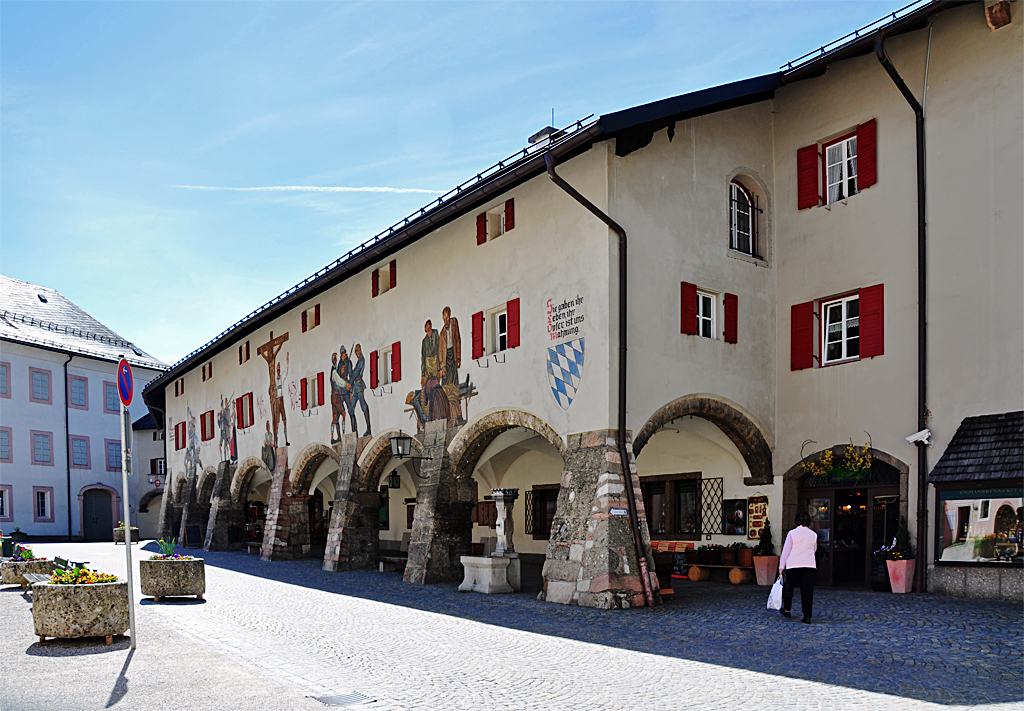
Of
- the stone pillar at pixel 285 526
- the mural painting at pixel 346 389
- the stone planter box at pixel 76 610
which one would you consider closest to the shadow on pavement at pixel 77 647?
the stone planter box at pixel 76 610

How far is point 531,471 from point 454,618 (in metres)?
10.3

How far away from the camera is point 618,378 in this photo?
557 inches

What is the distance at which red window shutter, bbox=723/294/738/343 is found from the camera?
52.1ft

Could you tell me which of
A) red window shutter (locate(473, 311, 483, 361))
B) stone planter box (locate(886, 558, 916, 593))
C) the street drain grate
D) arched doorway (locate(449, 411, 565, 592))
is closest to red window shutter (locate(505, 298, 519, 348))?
red window shutter (locate(473, 311, 483, 361))

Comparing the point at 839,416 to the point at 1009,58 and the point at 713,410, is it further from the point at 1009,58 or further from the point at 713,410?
the point at 1009,58

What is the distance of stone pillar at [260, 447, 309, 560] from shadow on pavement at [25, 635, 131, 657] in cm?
1581

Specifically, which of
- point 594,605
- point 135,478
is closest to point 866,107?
point 594,605

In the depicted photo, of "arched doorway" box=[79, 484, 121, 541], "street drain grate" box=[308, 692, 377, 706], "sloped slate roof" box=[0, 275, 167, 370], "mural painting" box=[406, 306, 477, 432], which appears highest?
"sloped slate roof" box=[0, 275, 167, 370]

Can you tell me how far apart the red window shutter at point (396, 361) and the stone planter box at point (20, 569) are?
7761mm

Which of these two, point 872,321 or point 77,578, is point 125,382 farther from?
point 872,321

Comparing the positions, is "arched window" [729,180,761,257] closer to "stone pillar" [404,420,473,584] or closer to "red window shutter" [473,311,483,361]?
"red window shutter" [473,311,483,361]

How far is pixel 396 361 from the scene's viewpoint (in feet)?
67.7

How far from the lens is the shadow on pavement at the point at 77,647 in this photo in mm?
8898

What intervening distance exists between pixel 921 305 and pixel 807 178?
3412 mm
